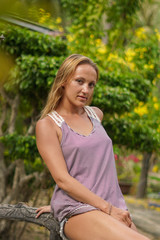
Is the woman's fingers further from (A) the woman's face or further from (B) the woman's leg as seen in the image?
(A) the woman's face

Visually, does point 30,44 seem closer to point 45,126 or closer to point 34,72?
point 34,72

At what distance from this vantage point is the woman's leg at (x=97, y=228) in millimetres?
1560

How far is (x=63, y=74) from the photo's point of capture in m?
2.01

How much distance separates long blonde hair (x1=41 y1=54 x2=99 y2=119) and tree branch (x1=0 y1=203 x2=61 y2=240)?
601mm

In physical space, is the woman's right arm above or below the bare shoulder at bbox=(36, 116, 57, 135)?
below

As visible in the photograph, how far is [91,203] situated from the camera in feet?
5.69

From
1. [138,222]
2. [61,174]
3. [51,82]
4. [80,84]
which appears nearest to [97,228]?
[61,174]

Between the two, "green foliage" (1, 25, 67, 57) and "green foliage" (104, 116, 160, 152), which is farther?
"green foliage" (104, 116, 160, 152)

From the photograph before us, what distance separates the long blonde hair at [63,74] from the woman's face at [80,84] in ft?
0.09

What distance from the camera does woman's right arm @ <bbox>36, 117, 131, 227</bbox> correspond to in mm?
1740

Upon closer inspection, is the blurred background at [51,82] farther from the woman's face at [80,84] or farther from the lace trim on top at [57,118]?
the lace trim on top at [57,118]

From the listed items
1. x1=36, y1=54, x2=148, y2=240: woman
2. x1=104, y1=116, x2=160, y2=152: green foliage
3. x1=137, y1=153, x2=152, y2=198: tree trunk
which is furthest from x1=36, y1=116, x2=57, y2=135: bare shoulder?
x1=137, y1=153, x2=152, y2=198: tree trunk

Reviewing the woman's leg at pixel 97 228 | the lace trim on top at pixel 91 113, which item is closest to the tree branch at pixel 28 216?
the woman's leg at pixel 97 228

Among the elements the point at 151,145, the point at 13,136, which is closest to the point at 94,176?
the point at 13,136
